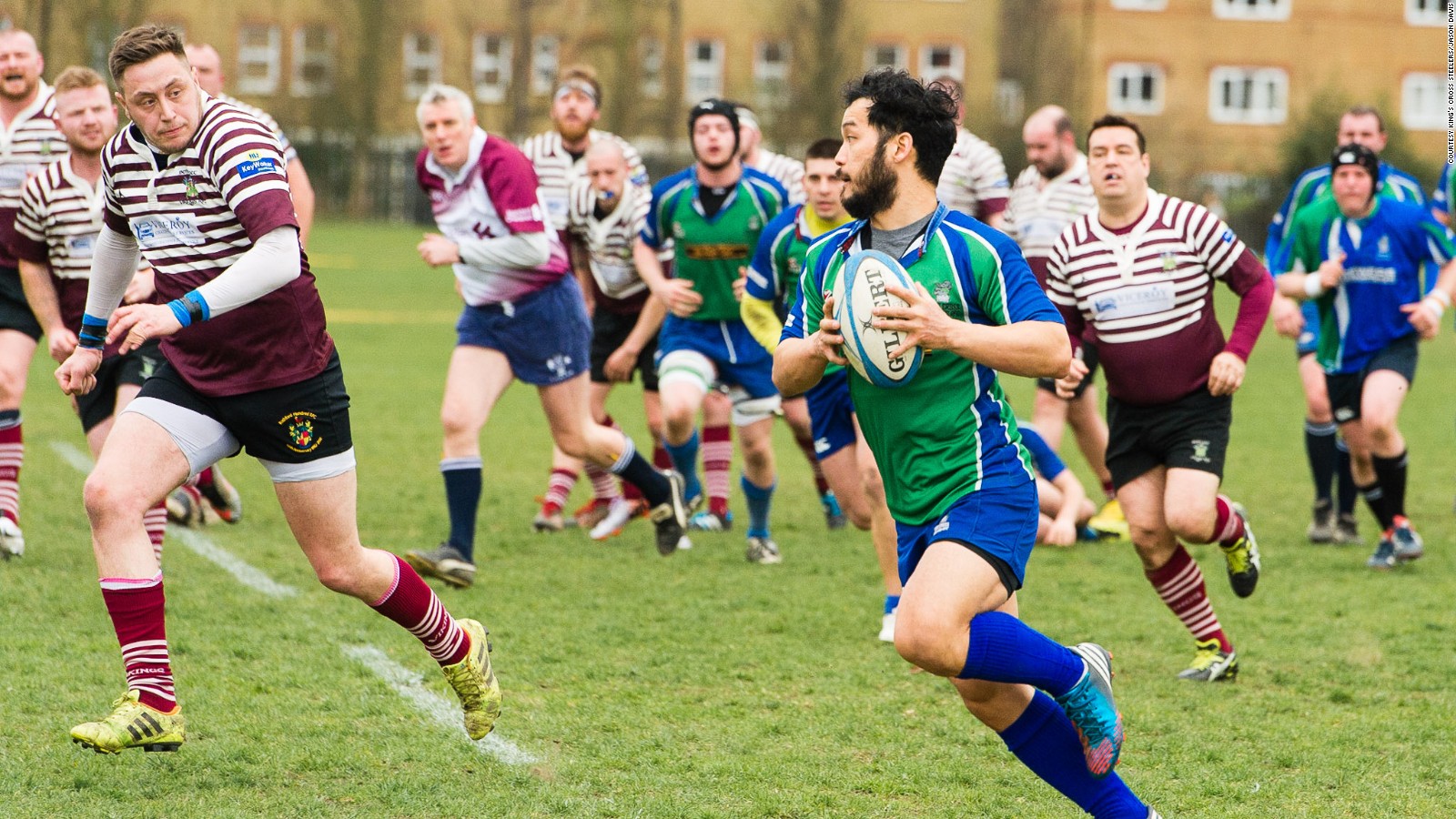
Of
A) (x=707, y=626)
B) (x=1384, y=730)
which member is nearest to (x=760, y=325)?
(x=707, y=626)

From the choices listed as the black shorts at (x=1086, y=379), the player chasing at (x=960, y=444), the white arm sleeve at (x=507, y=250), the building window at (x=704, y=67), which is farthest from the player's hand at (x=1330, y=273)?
the building window at (x=704, y=67)

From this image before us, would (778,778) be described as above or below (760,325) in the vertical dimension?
below

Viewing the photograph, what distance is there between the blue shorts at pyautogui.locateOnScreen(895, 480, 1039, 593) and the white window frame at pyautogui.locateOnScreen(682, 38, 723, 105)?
1829 inches

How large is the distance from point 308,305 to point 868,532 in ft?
16.3

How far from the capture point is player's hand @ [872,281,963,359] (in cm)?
361

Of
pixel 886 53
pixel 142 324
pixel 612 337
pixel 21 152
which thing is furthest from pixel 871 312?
pixel 886 53

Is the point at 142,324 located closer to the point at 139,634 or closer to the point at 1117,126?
the point at 139,634

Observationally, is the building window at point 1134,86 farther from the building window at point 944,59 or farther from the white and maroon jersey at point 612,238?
the white and maroon jersey at point 612,238

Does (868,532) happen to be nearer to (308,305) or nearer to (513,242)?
(513,242)

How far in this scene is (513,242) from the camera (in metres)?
7.10

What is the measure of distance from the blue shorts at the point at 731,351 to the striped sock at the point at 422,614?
139 inches

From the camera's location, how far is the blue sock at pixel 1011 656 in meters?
3.77

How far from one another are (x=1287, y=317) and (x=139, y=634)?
5.95m

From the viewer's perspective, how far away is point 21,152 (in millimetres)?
7492
